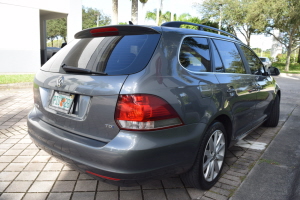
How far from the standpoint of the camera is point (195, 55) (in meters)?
2.72

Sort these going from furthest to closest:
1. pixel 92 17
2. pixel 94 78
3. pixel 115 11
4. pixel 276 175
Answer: pixel 92 17
pixel 115 11
pixel 276 175
pixel 94 78

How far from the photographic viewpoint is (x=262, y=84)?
166 inches

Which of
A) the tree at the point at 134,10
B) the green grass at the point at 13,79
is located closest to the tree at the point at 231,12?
the tree at the point at 134,10

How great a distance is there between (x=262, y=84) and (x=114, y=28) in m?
2.65

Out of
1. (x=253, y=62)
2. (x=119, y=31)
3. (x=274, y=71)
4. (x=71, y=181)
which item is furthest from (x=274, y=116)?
(x=71, y=181)

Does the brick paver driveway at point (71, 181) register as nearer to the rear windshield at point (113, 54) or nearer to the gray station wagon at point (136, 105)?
the gray station wagon at point (136, 105)

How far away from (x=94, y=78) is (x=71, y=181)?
1.32 m

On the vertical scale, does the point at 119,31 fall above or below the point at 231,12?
below

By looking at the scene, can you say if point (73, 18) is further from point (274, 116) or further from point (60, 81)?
point (60, 81)

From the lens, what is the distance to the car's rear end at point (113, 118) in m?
2.11

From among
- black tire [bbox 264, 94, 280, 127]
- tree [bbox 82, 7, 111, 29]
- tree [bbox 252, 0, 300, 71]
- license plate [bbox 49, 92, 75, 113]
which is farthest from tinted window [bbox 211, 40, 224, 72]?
tree [bbox 82, 7, 111, 29]

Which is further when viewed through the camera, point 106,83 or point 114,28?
point 114,28

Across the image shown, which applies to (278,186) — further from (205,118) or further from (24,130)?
(24,130)

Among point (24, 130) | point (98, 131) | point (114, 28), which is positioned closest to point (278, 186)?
point (98, 131)
